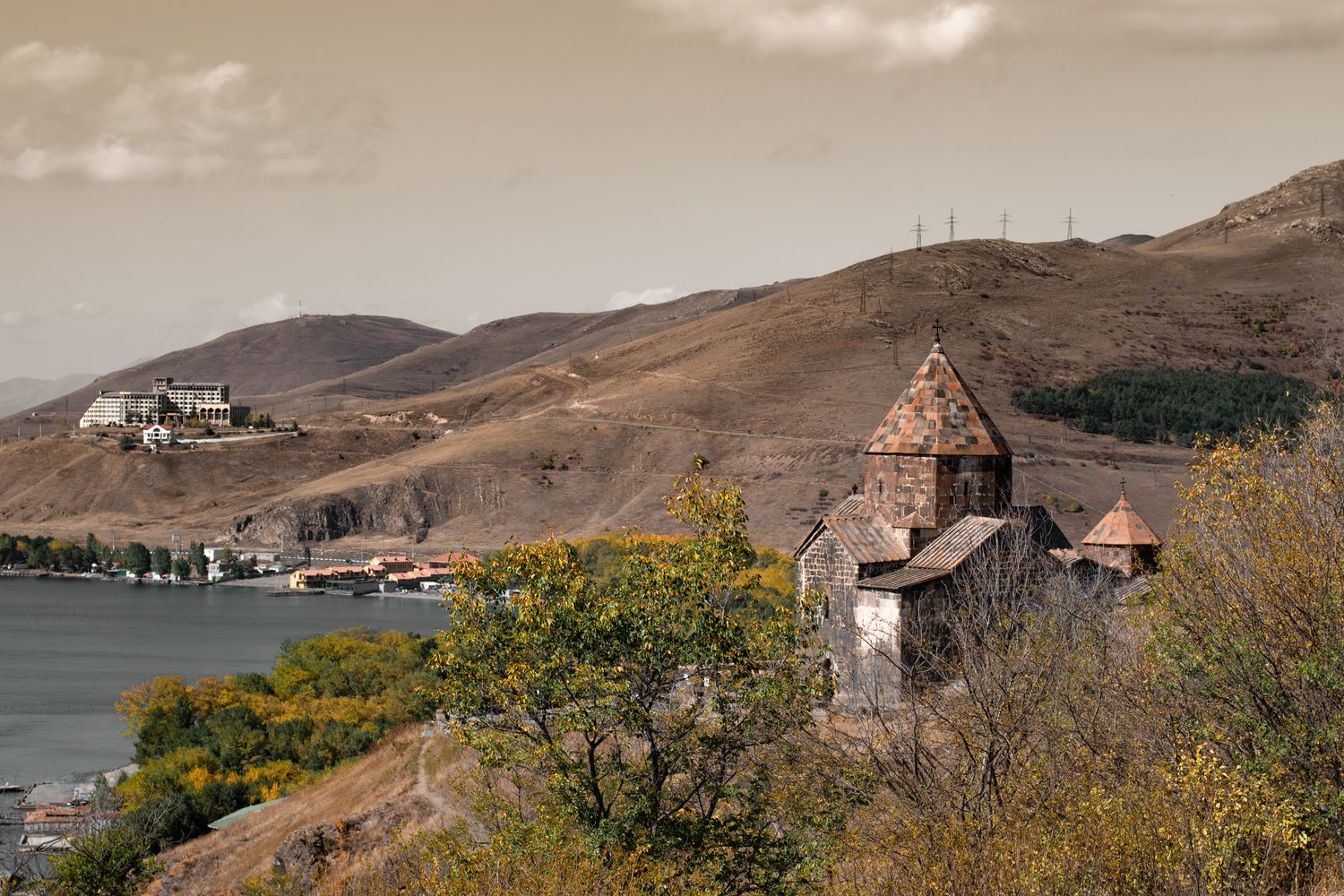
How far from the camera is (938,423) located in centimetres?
3184

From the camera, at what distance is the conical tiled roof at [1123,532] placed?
1393 inches

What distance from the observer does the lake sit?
63875mm

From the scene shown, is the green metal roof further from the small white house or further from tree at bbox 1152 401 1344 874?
the small white house

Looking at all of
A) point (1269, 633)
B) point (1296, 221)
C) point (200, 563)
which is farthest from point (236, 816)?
point (1296, 221)

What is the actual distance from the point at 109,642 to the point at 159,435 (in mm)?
82855

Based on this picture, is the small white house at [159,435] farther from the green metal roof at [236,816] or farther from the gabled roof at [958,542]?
the gabled roof at [958,542]

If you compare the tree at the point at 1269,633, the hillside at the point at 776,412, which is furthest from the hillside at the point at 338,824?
the hillside at the point at 776,412

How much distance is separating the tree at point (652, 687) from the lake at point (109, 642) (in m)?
49.2

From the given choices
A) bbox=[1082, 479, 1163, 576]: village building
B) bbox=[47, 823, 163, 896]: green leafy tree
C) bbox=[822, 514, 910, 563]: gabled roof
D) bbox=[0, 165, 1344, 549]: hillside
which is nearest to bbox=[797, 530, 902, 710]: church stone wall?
bbox=[822, 514, 910, 563]: gabled roof

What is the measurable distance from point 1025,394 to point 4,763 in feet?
293

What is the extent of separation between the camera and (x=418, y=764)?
37.1m

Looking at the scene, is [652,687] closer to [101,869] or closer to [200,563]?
[101,869]

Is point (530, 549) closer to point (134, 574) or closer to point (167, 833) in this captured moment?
point (167, 833)

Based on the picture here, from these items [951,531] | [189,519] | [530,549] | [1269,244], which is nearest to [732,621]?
[530,549]
